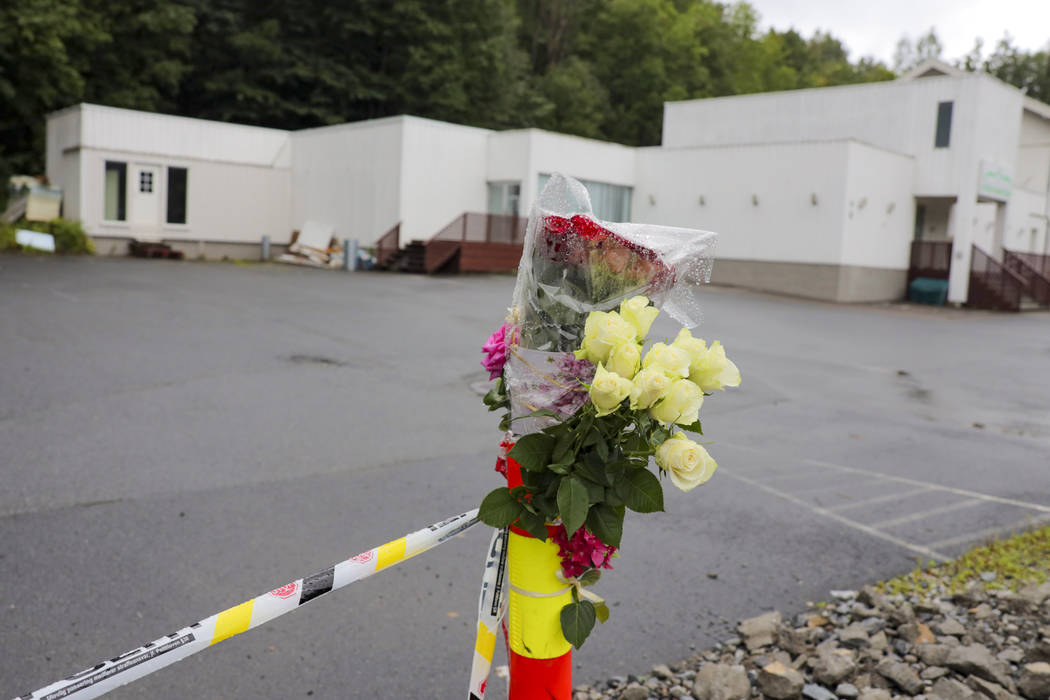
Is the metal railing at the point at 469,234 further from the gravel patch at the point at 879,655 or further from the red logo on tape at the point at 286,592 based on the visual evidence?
the red logo on tape at the point at 286,592

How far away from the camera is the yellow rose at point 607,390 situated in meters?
2.14

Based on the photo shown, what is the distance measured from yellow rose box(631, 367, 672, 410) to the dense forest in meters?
31.4

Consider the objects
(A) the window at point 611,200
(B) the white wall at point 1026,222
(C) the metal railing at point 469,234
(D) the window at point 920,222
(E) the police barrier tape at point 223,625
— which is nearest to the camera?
(E) the police barrier tape at point 223,625

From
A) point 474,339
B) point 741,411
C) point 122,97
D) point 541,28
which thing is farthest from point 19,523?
point 541,28

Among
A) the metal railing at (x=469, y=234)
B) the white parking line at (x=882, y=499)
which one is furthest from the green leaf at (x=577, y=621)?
the metal railing at (x=469, y=234)

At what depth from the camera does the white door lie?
2750 cm

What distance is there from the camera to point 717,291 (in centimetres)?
2659

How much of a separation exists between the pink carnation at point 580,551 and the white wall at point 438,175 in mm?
25454

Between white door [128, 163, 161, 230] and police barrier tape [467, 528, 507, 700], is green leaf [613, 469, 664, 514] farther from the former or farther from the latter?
white door [128, 163, 161, 230]

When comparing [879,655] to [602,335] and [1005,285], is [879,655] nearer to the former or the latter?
[602,335]

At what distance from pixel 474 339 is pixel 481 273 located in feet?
43.5

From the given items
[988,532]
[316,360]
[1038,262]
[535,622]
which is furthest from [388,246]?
[535,622]

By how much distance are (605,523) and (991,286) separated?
3063cm

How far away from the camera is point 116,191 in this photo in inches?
1076
